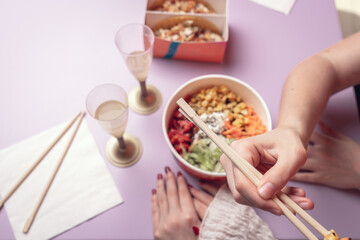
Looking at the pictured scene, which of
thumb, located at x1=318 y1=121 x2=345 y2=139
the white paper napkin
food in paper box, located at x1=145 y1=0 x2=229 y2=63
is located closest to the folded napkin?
food in paper box, located at x1=145 y1=0 x2=229 y2=63

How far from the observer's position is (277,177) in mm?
467

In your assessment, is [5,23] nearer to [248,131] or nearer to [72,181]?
[72,181]

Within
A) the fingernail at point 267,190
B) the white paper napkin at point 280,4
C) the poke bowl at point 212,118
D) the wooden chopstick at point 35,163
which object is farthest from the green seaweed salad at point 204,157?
the white paper napkin at point 280,4

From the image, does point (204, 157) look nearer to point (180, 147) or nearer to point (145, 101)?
point (180, 147)

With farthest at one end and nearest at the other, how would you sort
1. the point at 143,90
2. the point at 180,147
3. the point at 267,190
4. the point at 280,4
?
the point at 280,4
the point at 143,90
the point at 180,147
the point at 267,190

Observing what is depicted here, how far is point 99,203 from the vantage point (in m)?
0.74

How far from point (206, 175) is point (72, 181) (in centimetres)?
37

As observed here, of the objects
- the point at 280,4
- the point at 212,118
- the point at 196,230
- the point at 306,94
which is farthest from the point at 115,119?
the point at 280,4

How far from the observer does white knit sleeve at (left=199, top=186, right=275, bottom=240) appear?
0.71m

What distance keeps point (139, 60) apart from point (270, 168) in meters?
0.40

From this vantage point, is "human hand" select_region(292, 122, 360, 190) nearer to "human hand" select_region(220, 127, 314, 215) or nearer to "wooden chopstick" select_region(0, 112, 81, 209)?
"human hand" select_region(220, 127, 314, 215)

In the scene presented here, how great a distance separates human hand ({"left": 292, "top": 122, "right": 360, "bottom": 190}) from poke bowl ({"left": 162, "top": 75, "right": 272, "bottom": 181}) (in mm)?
178

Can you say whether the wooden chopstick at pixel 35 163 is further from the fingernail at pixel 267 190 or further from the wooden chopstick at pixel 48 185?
the fingernail at pixel 267 190

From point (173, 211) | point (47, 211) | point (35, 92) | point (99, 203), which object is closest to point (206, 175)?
point (173, 211)
